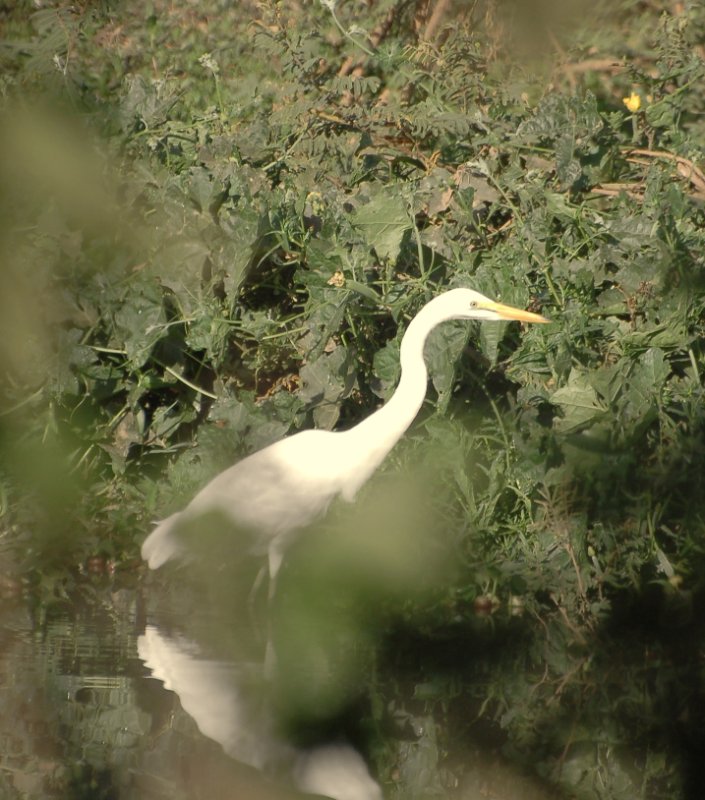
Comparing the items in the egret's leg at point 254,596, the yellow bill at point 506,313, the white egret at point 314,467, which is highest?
the yellow bill at point 506,313

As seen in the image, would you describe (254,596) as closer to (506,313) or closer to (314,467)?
(314,467)

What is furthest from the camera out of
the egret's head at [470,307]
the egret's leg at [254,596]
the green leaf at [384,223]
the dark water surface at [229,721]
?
the green leaf at [384,223]

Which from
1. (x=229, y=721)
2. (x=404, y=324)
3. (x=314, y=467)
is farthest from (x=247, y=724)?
(x=404, y=324)

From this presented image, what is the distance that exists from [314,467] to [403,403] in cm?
43

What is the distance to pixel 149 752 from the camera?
11.9 feet

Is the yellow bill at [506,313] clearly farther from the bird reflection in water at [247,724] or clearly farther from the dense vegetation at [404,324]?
the bird reflection in water at [247,724]

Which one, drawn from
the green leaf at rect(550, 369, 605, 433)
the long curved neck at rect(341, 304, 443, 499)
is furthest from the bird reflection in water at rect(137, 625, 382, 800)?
the green leaf at rect(550, 369, 605, 433)

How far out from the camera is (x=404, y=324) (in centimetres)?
610

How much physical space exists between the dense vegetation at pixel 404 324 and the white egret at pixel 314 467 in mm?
282

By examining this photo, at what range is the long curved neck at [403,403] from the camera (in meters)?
5.49

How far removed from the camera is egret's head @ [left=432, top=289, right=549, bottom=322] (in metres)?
5.44

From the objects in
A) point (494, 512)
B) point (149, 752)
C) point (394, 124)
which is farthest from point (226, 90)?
point (149, 752)

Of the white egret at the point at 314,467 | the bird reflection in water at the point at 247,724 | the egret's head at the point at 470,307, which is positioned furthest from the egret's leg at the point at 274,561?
the egret's head at the point at 470,307

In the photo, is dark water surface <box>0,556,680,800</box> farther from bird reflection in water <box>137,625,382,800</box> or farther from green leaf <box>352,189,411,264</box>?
green leaf <box>352,189,411,264</box>
